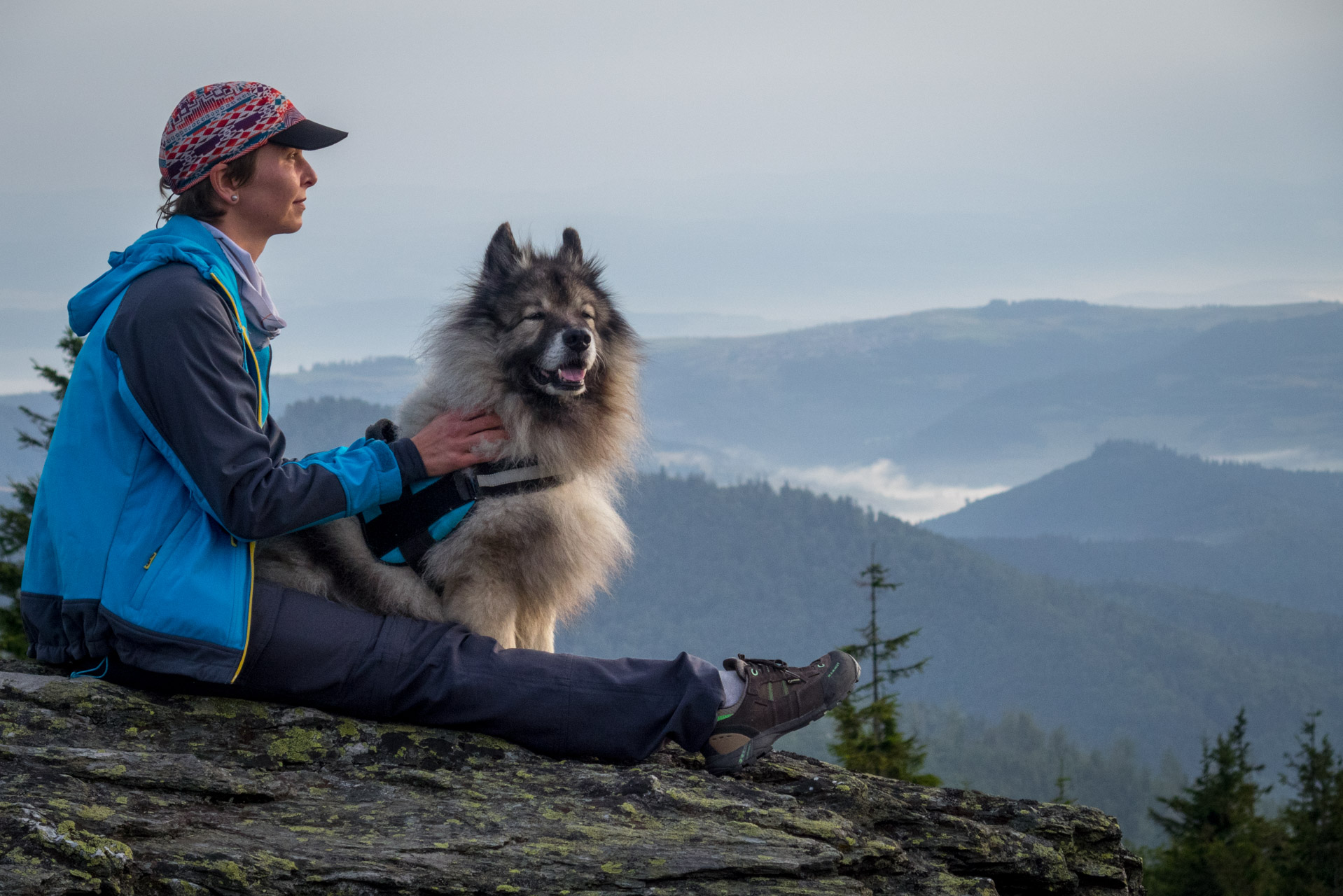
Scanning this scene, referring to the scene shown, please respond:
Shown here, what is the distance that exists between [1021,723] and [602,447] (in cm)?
16120

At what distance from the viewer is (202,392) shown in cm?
377

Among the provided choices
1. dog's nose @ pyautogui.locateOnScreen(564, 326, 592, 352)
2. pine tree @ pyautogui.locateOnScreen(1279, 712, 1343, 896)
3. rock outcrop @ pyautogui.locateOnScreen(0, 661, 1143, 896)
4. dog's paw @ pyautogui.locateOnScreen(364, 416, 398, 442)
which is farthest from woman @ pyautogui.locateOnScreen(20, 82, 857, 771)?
pine tree @ pyautogui.locateOnScreen(1279, 712, 1343, 896)

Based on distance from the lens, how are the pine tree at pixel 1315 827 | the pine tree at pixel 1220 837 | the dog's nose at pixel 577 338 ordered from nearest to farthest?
1. the dog's nose at pixel 577 338
2. the pine tree at pixel 1220 837
3. the pine tree at pixel 1315 827

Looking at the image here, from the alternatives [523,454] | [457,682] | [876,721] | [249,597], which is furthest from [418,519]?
[876,721]

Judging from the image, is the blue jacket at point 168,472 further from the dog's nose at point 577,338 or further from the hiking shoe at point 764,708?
the hiking shoe at point 764,708

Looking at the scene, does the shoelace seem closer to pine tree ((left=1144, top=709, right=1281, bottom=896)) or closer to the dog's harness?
the dog's harness

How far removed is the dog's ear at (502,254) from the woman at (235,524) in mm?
1202

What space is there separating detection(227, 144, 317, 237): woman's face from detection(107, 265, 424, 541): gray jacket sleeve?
1.77 feet

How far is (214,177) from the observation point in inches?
168

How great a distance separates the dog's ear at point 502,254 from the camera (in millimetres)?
5883

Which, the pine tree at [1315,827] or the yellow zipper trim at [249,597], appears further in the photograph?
the pine tree at [1315,827]

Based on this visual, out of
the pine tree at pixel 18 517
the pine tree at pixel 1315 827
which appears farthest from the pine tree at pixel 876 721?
the pine tree at pixel 1315 827

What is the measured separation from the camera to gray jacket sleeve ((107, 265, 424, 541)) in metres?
3.76

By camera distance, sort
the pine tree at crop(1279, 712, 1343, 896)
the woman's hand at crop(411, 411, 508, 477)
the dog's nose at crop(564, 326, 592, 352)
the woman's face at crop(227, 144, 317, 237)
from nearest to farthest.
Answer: the woman's face at crop(227, 144, 317, 237)
the woman's hand at crop(411, 411, 508, 477)
the dog's nose at crop(564, 326, 592, 352)
the pine tree at crop(1279, 712, 1343, 896)
